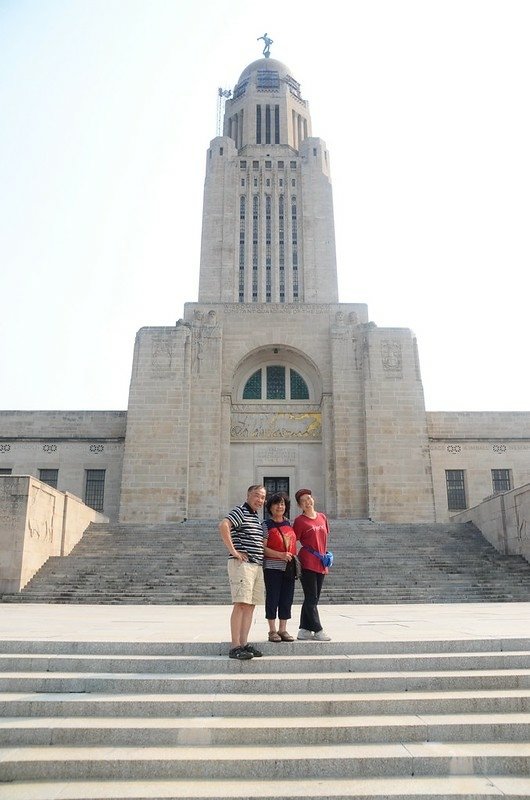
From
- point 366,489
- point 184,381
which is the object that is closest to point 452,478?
point 366,489

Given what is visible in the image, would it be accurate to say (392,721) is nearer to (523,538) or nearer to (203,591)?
(203,591)

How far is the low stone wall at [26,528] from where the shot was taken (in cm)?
1384

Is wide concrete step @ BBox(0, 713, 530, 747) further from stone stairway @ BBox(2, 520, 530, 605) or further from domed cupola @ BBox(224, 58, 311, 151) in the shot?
domed cupola @ BBox(224, 58, 311, 151)

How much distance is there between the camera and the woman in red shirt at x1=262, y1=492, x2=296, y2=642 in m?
5.43

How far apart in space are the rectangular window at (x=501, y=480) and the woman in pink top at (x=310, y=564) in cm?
2179

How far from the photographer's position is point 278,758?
11.9ft

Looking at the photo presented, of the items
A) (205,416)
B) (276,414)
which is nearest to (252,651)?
(205,416)

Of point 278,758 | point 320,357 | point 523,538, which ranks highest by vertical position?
point 320,357

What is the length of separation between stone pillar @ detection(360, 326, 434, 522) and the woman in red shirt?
60.2ft

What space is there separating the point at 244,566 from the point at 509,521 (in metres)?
13.3

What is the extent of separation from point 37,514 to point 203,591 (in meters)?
4.92

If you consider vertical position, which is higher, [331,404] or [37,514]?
[331,404]

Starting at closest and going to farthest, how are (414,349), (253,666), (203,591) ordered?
(253,666), (203,591), (414,349)

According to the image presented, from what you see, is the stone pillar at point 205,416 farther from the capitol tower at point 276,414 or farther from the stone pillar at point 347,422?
the stone pillar at point 347,422
